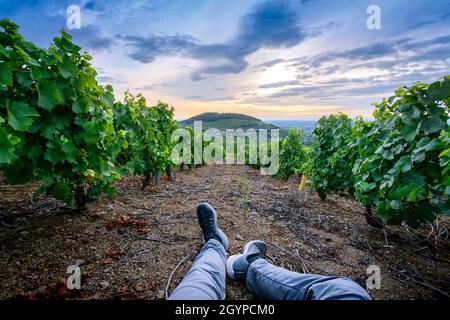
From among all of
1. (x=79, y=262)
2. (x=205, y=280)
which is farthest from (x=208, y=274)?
(x=79, y=262)

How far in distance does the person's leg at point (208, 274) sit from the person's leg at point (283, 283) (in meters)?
0.21

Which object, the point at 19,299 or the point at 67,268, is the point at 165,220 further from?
the point at 19,299

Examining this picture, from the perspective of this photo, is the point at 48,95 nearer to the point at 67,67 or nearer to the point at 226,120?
the point at 67,67

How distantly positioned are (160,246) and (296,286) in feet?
5.54

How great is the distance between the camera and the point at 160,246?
2.74m

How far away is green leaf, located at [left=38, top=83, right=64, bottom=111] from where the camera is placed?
212cm

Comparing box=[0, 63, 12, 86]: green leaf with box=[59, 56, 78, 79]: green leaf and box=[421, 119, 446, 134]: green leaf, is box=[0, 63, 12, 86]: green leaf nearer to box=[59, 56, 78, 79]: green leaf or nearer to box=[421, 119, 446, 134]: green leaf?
box=[59, 56, 78, 79]: green leaf

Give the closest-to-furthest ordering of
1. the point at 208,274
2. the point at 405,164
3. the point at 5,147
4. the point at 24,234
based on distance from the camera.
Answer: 1. the point at 5,147
2. the point at 208,274
3. the point at 405,164
4. the point at 24,234

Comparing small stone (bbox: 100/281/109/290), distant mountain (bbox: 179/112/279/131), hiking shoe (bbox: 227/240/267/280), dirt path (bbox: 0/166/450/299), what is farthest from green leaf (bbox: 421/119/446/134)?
distant mountain (bbox: 179/112/279/131)

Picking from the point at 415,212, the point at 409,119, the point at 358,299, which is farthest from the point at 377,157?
the point at 358,299

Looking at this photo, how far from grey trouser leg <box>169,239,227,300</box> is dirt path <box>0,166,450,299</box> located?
260 mm

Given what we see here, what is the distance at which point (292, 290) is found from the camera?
1778mm

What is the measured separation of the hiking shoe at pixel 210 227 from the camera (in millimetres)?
2730

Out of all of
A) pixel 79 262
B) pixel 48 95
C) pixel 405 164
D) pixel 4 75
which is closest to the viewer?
pixel 4 75
